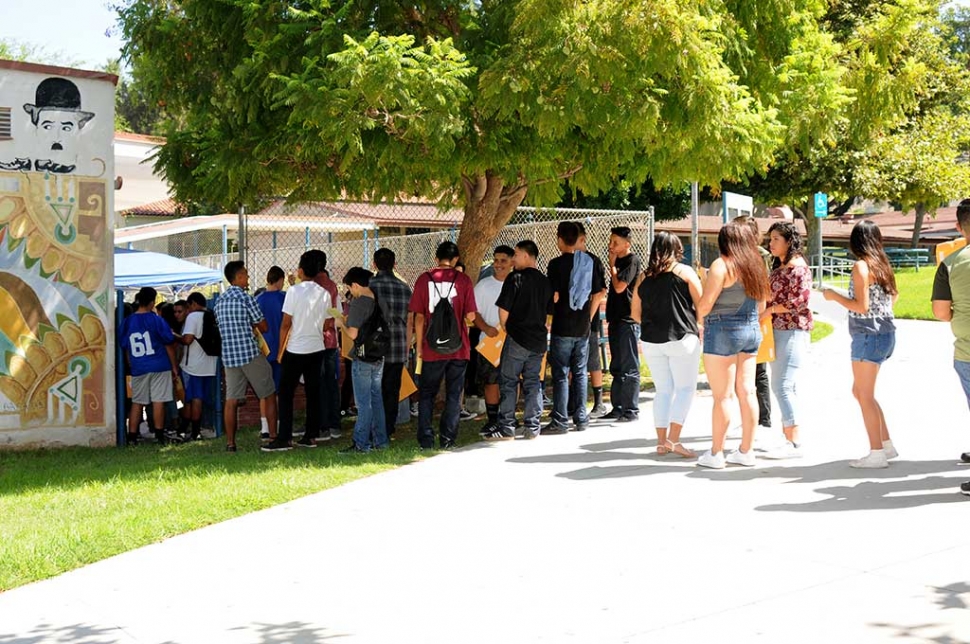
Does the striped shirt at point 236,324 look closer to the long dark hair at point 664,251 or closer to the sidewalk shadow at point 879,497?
the long dark hair at point 664,251

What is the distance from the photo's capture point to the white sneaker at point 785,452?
831 centimetres

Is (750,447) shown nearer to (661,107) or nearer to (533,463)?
(533,463)

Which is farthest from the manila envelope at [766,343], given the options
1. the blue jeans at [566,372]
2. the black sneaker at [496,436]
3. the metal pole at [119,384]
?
the metal pole at [119,384]

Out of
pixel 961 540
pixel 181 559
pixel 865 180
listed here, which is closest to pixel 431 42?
pixel 181 559

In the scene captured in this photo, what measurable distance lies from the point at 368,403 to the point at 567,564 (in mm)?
4025

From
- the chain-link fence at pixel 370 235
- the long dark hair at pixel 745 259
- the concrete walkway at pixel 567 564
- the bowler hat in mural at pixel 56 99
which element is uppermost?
the bowler hat in mural at pixel 56 99

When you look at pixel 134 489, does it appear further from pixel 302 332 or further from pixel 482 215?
pixel 482 215

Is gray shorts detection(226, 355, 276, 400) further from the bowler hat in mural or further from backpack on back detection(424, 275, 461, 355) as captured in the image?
the bowler hat in mural

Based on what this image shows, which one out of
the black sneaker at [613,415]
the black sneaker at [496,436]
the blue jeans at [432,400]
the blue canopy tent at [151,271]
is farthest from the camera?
the blue canopy tent at [151,271]

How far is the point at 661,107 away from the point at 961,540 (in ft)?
15.2

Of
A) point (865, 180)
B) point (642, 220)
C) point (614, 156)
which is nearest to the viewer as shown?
point (614, 156)

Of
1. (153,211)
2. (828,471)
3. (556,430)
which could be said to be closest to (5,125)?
(556,430)

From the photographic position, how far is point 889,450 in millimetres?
7883

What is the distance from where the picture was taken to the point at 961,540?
584 centimetres
